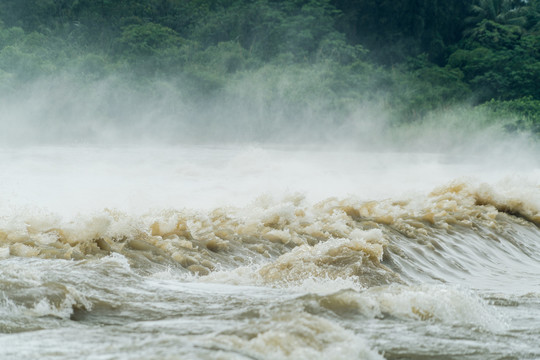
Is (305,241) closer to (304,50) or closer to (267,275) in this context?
(267,275)

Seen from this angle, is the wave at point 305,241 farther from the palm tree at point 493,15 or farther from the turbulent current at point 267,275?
the palm tree at point 493,15

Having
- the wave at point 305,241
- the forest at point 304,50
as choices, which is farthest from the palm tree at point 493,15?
the wave at point 305,241

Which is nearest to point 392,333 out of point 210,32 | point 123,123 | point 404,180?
point 404,180

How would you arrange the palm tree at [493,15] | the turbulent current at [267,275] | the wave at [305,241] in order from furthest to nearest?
the palm tree at [493,15]
the wave at [305,241]
the turbulent current at [267,275]

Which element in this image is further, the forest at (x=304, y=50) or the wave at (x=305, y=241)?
the forest at (x=304, y=50)

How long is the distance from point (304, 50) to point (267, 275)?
76.5 feet

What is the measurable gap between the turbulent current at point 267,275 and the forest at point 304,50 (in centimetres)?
1450

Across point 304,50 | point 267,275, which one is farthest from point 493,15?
point 267,275

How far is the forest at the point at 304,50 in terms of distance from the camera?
899 inches

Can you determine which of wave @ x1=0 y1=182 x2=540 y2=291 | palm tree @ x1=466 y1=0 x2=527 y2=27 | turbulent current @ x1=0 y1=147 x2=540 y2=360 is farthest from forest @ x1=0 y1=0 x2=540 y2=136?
wave @ x1=0 y1=182 x2=540 y2=291

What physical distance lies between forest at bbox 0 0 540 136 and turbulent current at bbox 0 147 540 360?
47.6 feet

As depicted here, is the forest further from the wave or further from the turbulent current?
the wave

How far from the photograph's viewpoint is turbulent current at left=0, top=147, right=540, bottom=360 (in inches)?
96.4

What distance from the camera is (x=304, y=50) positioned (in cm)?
2650
